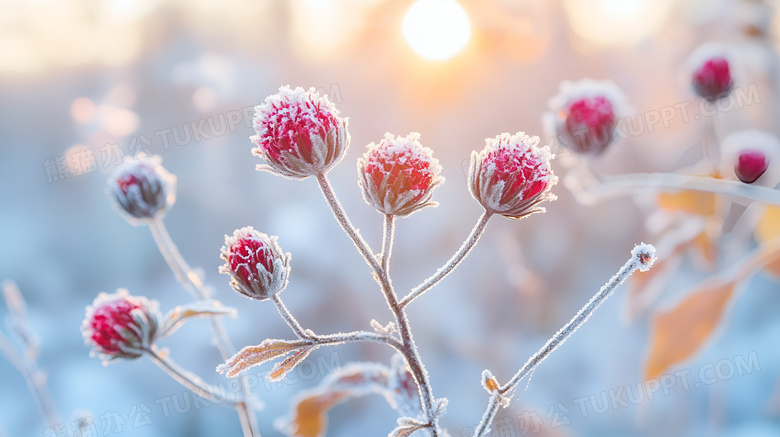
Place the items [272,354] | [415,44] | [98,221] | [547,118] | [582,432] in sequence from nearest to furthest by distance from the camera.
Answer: [272,354]
[547,118]
[582,432]
[415,44]
[98,221]

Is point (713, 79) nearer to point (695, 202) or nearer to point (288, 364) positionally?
point (695, 202)

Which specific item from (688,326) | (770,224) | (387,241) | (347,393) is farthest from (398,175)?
(770,224)

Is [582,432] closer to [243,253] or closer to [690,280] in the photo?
[690,280]

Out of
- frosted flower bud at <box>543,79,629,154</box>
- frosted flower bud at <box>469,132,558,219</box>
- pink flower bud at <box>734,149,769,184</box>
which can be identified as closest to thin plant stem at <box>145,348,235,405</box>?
frosted flower bud at <box>469,132,558,219</box>

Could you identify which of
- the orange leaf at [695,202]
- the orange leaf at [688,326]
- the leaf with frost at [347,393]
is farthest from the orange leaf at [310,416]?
the orange leaf at [695,202]

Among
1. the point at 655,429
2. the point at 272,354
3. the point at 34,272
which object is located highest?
the point at 34,272

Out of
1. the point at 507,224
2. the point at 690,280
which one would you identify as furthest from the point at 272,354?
the point at 690,280

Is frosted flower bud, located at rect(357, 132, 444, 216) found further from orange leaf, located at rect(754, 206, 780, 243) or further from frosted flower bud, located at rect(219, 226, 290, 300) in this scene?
orange leaf, located at rect(754, 206, 780, 243)
